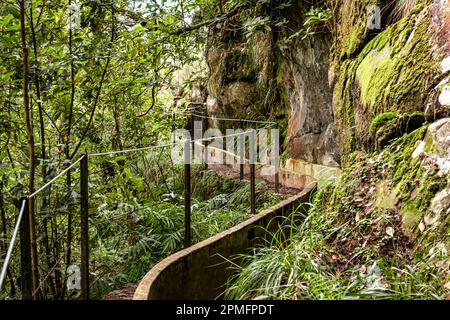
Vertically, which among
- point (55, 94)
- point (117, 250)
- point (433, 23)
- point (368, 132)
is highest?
point (433, 23)

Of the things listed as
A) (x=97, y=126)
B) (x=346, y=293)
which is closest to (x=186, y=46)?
(x=97, y=126)

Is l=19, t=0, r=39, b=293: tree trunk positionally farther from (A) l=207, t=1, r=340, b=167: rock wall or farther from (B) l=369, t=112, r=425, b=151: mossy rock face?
(A) l=207, t=1, r=340, b=167: rock wall

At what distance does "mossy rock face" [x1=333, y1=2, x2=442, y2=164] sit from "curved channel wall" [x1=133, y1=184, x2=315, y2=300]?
1.42m

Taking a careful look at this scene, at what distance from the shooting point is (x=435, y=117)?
3191 mm

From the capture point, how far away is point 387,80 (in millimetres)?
3861

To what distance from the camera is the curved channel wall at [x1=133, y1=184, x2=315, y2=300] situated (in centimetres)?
285

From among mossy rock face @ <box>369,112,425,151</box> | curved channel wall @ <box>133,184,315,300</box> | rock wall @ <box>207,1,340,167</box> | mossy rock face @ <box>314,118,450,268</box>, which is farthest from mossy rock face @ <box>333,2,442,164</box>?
rock wall @ <box>207,1,340,167</box>

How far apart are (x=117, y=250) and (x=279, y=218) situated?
6.41 feet

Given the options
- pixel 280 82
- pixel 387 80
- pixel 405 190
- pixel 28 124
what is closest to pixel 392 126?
pixel 387 80

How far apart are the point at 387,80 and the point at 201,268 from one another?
2.39 meters

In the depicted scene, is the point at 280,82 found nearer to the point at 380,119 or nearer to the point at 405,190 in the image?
the point at 380,119

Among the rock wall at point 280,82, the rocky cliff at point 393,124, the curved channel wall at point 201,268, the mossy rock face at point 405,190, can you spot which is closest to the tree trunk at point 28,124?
the curved channel wall at point 201,268

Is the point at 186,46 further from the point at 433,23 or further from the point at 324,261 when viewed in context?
the point at 324,261

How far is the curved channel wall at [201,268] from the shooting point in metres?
2.85
